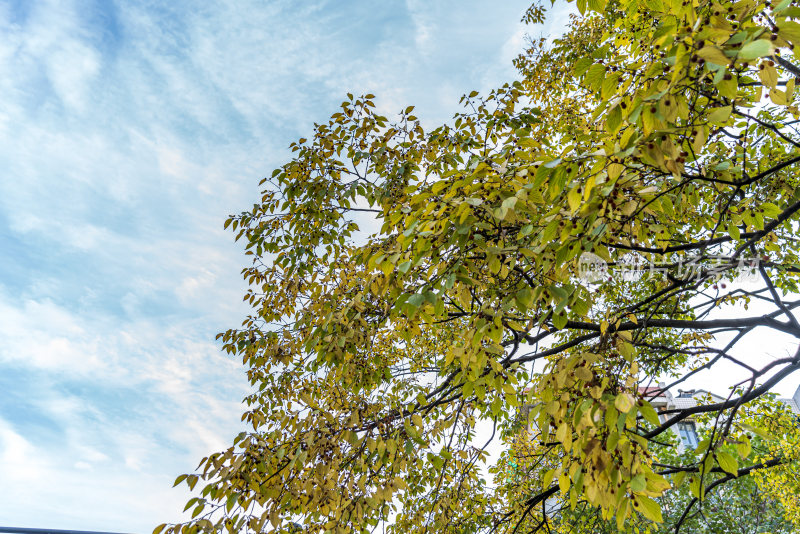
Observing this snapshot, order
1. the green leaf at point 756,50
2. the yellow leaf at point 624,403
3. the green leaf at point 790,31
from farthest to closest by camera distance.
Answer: the yellow leaf at point 624,403 < the green leaf at point 790,31 < the green leaf at point 756,50

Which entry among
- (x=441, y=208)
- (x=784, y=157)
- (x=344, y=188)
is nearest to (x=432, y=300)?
(x=441, y=208)

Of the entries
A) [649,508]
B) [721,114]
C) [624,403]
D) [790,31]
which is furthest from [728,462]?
[790,31]

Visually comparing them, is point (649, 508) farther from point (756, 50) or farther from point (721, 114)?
point (756, 50)

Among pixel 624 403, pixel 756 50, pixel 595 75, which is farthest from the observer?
pixel 595 75

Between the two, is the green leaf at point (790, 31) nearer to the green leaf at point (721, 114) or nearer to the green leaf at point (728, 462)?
the green leaf at point (721, 114)

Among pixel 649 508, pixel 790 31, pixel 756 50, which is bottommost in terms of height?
pixel 649 508

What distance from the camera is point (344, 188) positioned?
490 cm

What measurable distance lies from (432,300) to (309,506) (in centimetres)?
191

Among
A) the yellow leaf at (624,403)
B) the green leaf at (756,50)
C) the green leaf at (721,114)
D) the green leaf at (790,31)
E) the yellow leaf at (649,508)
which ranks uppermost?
the green leaf at (790,31)

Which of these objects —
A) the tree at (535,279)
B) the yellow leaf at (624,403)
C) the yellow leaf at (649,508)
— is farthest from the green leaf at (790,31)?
the yellow leaf at (649,508)

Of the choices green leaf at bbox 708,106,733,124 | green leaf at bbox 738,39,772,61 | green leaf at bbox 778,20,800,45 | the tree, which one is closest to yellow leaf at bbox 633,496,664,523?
the tree

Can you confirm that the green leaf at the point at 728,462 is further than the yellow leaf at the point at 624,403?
Yes

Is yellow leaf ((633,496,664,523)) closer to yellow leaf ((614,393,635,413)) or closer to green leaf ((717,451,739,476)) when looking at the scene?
yellow leaf ((614,393,635,413))

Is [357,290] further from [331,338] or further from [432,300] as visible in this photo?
[432,300]
